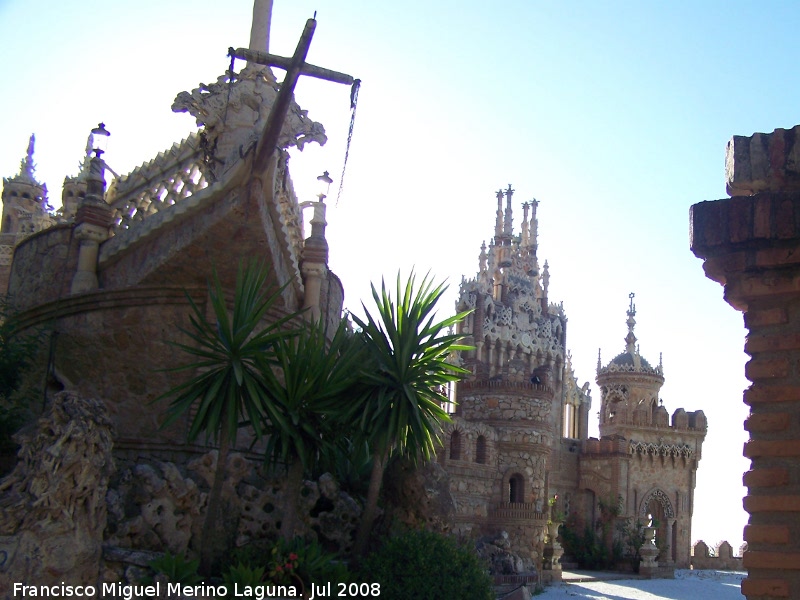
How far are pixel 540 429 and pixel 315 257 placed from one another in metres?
17.2

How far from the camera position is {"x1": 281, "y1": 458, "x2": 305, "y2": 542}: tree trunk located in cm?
1199

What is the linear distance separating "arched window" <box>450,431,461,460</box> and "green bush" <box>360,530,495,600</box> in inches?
658

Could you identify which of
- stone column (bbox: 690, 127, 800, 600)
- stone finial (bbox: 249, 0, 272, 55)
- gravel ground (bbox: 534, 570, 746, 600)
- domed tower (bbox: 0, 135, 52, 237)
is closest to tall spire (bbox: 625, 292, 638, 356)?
gravel ground (bbox: 534, 570, 746, 600)

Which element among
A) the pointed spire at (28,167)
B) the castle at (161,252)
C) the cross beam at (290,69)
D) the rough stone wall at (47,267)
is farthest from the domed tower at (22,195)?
the cross beam at (290,69)

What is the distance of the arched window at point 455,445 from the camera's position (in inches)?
1144

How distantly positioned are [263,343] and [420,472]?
327 centimetres

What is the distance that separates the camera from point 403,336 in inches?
493

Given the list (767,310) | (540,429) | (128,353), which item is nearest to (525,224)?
(540,429)

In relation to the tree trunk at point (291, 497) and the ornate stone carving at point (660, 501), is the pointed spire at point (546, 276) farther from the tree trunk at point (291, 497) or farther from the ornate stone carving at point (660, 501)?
the tree trunk at point (291, 497)

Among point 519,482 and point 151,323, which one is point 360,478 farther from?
point 519,482

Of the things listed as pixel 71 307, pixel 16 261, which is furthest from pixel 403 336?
pixel 16 261

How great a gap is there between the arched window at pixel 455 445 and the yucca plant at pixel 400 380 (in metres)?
16.3

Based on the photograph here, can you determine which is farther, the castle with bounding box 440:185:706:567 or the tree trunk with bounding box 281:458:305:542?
the castle with bounding box 440:185:706:567

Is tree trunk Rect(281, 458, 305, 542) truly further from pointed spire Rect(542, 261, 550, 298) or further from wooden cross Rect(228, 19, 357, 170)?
pointed spire Rect(542, 261, 550, 298)
